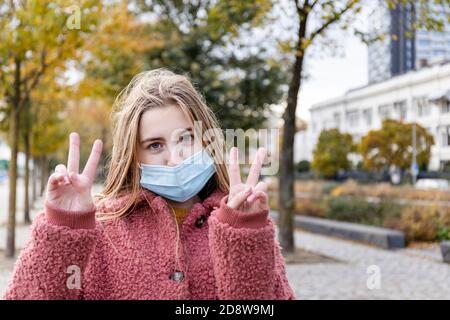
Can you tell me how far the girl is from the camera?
144 cm

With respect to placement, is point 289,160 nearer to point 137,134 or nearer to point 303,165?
Result: point 137,134

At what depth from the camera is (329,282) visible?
755 cm

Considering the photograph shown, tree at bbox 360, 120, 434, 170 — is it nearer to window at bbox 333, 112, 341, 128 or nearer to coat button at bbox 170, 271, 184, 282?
window at bbox 333, 112, 341, 128

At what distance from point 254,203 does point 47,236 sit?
48 cm

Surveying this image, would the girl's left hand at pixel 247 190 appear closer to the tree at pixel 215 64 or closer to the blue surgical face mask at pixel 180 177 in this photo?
the blue surgical face mask at pixel 180 177

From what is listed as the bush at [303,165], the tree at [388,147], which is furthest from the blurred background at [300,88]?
the bush at [303,165]

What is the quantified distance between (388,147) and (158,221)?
1072 inches

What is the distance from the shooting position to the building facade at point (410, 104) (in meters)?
10.4

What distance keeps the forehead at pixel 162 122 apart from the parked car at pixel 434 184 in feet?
40.5

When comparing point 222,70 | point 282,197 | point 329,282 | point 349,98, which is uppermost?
point 222,70

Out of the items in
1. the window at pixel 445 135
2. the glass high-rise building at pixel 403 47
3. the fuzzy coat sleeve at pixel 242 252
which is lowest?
the fuzzy coat sleeve at pixel 242 252
